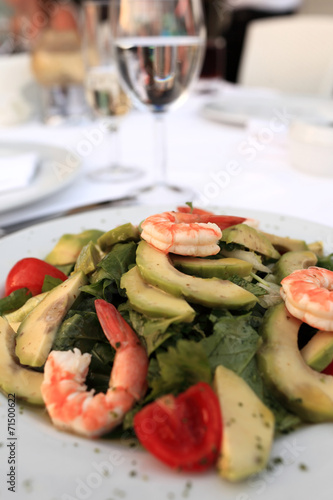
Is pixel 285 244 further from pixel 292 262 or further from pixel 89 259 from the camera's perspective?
pixel 89 259

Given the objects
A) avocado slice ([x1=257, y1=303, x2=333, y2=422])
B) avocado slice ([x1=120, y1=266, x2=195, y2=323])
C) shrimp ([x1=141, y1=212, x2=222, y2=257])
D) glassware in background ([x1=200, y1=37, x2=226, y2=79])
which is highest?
glassware in background ([x1=200, y1=37, x2=226, y2=79])

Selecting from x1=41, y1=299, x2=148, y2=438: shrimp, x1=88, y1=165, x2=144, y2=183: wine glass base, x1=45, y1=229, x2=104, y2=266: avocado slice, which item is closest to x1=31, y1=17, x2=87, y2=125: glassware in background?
x1=88, y1=165, x2=144, y2=183: wine glass base

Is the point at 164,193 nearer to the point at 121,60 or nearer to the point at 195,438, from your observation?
the point at 121,60

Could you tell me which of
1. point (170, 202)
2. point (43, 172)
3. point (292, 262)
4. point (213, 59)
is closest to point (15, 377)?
point (292, 262)

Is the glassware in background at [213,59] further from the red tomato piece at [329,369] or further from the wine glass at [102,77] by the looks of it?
the red tomato piece at [329,369]

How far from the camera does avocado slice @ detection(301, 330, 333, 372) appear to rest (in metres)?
0.78

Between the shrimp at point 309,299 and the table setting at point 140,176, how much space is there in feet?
0.27

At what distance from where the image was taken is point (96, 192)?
1.67 metres

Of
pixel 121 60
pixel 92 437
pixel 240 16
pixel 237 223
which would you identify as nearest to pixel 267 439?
pixel 92 437

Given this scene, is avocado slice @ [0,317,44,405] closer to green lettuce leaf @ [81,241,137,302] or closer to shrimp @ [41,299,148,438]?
shrimp @ [41,299,148,438]

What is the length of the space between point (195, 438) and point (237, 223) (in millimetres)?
559

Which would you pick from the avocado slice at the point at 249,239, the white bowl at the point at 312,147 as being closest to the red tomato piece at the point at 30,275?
the avocado slice at the point at 249,239

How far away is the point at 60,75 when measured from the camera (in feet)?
8.02

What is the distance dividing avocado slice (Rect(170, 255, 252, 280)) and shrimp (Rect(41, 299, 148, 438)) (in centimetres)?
17
